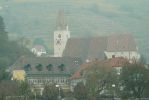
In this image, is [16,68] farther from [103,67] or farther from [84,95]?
[84,95]

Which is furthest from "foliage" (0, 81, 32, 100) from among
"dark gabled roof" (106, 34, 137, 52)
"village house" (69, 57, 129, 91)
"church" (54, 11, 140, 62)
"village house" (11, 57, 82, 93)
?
"dark gabled roof" (106, 34, 137, 52)

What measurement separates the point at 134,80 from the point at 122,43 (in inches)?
3433

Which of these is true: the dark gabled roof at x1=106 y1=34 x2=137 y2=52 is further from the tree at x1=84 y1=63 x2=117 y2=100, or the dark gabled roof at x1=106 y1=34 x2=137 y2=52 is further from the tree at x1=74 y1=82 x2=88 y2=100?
the tree at x1=74 y1=82 x2=88 y2=100

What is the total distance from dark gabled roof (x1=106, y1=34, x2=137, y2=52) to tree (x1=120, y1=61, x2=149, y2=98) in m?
80.5

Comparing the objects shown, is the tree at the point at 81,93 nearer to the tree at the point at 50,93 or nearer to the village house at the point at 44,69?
the tree at the point at 50,93

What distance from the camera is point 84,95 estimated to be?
93.9 meters

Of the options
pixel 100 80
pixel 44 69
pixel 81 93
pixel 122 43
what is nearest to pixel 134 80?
pixel 100 80

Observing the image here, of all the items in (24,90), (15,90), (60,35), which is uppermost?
(60,35)

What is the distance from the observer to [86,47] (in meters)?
197

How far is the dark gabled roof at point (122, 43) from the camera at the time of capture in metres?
184

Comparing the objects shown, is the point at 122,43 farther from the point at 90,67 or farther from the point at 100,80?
the point at 100,80

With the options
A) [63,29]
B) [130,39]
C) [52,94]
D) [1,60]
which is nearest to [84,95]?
[52,94]

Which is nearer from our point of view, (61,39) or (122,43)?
(122,43)

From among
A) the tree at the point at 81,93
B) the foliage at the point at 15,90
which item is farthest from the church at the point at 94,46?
the tree at the point at 81,93
